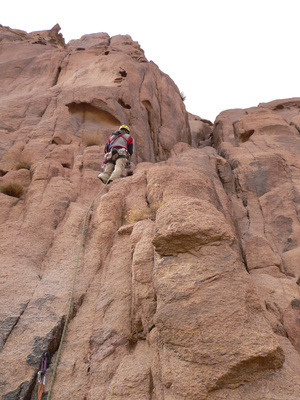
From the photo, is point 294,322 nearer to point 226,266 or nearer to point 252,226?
point 226,266

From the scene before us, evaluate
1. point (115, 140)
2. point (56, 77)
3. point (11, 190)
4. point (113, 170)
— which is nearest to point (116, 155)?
point (113, 170)

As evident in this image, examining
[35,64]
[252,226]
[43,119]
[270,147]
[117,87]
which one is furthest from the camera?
[35,64]

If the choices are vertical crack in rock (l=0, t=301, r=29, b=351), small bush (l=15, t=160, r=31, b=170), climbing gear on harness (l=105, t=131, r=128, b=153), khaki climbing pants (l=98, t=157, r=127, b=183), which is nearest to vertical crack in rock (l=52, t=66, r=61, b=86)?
climbing gear on harness (l=105, t=131, r=128, b=153)

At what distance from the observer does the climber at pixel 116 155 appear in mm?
10247

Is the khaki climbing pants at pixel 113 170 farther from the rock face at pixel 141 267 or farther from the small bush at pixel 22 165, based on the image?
the small bush at pixel 22 165

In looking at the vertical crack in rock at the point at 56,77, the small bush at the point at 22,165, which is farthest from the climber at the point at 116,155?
the vertical crack in rock at the point at 56,77

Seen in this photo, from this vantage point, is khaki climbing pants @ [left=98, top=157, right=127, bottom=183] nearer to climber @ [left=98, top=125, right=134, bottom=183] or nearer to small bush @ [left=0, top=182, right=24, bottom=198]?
climber @ [left=98, top=125, right=134, bottom=183]

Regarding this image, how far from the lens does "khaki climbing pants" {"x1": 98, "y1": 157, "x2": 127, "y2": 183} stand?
10125 mm

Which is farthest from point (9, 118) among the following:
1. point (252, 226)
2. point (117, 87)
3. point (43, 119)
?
point (252, 226)

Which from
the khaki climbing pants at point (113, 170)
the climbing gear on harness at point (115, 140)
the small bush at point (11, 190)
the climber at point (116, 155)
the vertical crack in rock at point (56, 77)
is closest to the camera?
the small bush at point (11, 190)

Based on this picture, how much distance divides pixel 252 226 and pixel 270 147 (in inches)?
245

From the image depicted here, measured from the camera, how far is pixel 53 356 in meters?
4.70

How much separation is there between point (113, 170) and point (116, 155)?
0.60 m

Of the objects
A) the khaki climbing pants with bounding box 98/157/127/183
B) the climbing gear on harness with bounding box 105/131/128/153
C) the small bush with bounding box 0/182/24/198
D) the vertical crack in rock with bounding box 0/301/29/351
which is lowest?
the vertical crack in rock with bounding box 0/301/29/351
